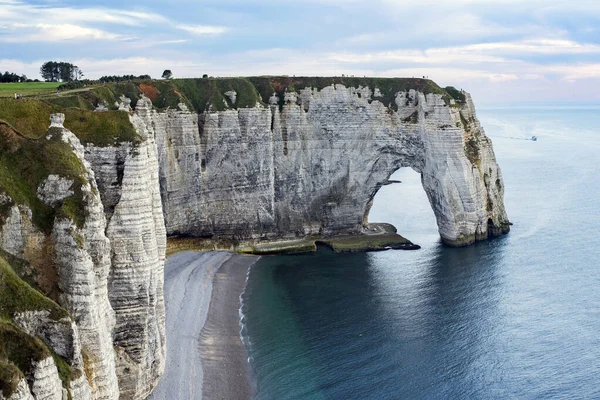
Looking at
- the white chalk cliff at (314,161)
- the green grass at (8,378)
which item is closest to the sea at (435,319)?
the white chalk cliff at (314,161)

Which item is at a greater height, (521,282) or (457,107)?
(457,107)

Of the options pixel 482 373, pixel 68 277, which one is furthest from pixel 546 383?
pixel 68 277

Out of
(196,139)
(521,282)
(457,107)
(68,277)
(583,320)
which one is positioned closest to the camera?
(68,277)

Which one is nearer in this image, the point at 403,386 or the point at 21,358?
the point at 21,358

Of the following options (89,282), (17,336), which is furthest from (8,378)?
(89,282)

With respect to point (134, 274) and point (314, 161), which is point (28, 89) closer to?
point (314, 161)

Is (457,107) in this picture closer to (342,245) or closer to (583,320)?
(342,245)
